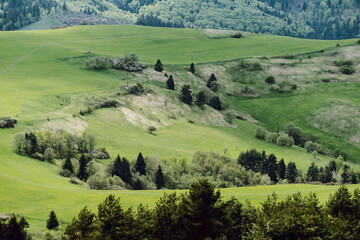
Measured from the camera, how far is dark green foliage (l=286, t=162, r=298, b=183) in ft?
364

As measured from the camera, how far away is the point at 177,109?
524 feet

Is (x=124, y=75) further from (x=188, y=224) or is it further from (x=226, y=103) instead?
(x=188, y=224)

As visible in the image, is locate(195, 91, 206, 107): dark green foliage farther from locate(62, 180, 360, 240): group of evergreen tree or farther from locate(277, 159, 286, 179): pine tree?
locate(62, 180, 360, 240): group of evergreen tree

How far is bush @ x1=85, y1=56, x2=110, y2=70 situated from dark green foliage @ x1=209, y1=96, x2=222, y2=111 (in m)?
48.1

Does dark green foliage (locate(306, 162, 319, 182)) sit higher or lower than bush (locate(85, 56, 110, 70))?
lower

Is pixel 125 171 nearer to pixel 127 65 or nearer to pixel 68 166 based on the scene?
pixel 68 166

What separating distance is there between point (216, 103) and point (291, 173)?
69.2 metres

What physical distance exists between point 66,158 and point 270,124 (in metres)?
103

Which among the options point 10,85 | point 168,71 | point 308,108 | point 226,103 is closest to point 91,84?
point 10,85

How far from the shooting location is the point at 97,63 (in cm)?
18850

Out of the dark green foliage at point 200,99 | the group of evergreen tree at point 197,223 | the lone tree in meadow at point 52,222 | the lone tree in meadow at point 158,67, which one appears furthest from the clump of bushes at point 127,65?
the group of evergreen tree at point 197,223

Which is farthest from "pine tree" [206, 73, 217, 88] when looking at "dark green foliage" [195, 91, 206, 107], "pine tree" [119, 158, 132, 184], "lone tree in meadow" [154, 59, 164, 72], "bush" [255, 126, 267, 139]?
"pine tree" [119, 158, 132, 184]

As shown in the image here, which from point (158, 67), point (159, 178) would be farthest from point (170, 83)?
point (159, 178)

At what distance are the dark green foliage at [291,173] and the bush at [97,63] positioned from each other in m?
102
